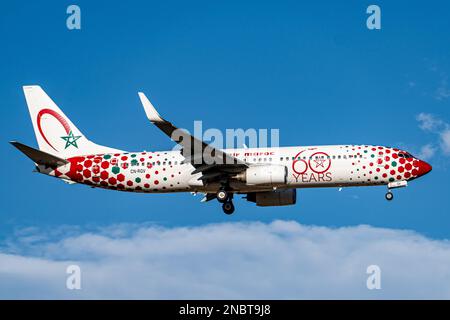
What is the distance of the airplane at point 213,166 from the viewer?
65.1m

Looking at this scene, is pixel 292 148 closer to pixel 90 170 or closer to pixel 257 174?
pixel 257 174

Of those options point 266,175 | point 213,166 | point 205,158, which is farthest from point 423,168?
point 205,158

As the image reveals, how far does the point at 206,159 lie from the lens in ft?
216

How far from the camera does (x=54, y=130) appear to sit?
72.8m

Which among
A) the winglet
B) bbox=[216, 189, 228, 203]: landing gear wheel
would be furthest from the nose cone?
the winglet

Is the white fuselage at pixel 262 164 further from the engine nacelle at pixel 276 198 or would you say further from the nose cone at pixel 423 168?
→ the engine nacelle at pixel 276 198

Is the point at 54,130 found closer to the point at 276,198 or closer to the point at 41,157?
the point at 41,157

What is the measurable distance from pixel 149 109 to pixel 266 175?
36.8 ft

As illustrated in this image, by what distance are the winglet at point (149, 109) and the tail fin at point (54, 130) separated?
13824mm
